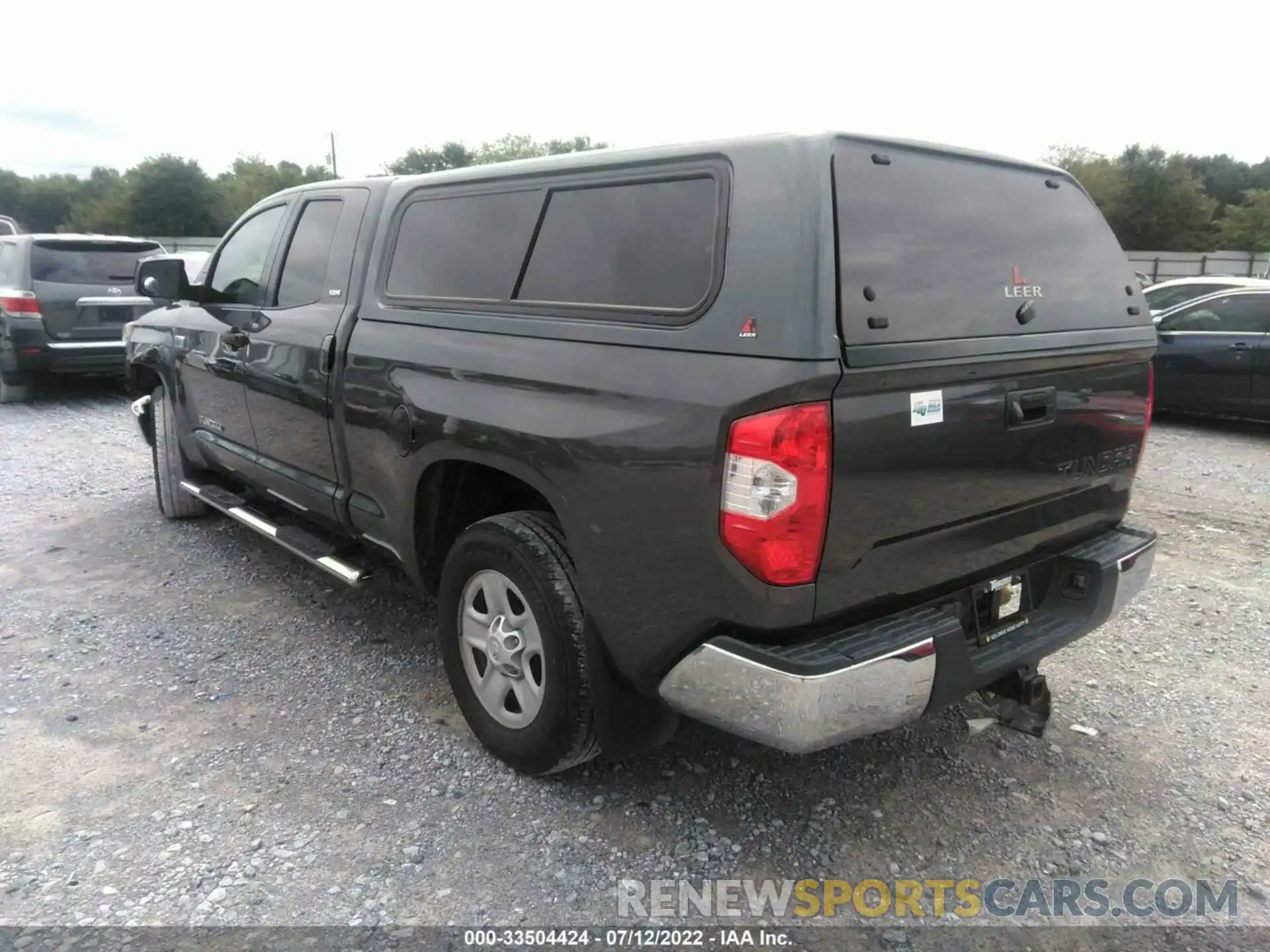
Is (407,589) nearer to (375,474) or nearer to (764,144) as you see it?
(375,474)

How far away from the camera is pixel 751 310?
2207 mm

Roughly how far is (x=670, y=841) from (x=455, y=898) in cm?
64

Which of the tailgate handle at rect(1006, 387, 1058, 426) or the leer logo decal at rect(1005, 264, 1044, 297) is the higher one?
the leer logo decal at rect(1005, 264, 1044, 297)

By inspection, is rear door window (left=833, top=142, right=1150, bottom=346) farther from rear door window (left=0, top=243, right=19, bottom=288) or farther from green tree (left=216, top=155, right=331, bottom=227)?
green tree (left=216, top=155, right=331, bottom=227)

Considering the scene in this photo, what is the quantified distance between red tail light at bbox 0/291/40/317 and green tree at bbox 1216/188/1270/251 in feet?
181

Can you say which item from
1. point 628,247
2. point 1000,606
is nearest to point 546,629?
point 628,247

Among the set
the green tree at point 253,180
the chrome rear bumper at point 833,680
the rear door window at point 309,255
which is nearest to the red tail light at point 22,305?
the rear door window at point 309,255

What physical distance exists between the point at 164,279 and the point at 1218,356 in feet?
29.1

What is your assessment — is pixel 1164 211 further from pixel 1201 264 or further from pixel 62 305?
pixel 62 305

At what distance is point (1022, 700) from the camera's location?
9.63ft

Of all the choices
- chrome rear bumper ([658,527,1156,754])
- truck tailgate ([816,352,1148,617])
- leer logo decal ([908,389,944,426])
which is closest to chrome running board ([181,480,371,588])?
chrome rear bumper ([658,527,1156,754])

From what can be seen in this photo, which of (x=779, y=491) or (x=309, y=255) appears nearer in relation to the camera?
(x=779, y=491)

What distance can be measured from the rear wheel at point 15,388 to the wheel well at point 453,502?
8.41 meters

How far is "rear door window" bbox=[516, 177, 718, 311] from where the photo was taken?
2.40m
